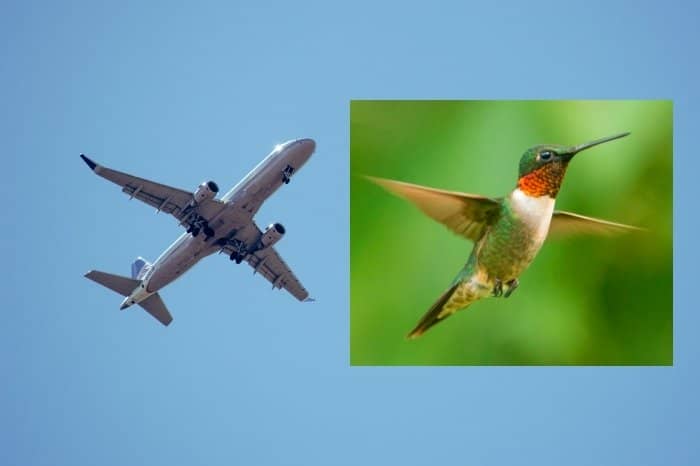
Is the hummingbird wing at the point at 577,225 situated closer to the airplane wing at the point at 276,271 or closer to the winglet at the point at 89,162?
the airplane wing at the point at 276,271

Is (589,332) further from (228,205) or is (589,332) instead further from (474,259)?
(228,205)

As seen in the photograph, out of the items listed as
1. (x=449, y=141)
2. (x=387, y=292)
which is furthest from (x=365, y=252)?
(x=449, y=141)

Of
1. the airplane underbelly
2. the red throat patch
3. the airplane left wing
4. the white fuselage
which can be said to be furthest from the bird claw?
the airplane left wing

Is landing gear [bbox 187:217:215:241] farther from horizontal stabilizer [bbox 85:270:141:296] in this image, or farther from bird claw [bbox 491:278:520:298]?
bird claw [bbox 491:278:520:298]

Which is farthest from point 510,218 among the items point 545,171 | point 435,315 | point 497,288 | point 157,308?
point 157,308

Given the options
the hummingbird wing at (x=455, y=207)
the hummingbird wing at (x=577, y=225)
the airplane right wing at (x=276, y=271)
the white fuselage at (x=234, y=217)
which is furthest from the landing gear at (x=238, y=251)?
the hummingbird wing at (x=577, y=225)
